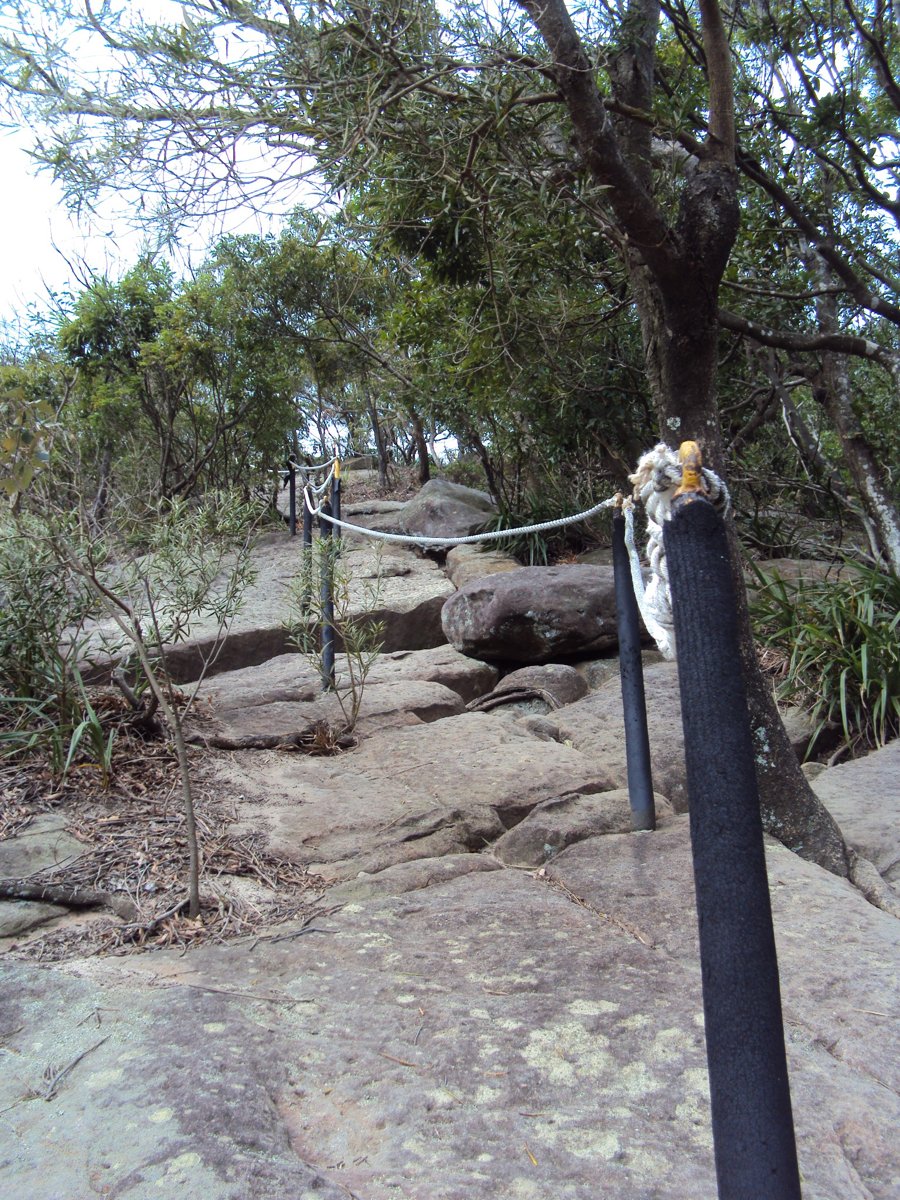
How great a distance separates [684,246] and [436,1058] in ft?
9.96

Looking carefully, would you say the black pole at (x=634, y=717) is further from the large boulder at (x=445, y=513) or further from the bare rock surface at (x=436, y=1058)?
the large boulder at (x=445, y=513)

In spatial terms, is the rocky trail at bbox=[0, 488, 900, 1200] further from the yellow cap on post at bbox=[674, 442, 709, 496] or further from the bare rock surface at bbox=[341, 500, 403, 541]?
the bare rock surface at bbox=[341, 500, 403, 541]

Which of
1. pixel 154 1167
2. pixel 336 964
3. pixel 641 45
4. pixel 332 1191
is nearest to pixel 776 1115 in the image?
pixel 332 1191

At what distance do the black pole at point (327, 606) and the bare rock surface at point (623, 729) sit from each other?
1.22 metres

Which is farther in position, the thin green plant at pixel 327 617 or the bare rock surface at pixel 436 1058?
the thin green plant at pixel 327 617

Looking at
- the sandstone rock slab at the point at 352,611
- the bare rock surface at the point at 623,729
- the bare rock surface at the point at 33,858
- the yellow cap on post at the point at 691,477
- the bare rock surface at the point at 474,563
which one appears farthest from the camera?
the bare rock surface at the point at 474,563

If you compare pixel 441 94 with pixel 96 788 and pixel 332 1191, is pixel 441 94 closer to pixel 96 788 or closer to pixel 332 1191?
pixel 96 788

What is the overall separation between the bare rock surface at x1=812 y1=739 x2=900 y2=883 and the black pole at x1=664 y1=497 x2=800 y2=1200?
8.93 feet

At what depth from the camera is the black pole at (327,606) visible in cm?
484

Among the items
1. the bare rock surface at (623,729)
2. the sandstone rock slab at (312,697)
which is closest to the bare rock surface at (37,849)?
the sandstone rock slab at (312,697)

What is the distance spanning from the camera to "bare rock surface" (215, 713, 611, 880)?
3.38m

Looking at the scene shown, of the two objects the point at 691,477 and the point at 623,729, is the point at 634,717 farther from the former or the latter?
the point at 691,477

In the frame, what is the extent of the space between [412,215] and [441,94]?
1063 mm

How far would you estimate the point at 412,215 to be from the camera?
4.74 meters
